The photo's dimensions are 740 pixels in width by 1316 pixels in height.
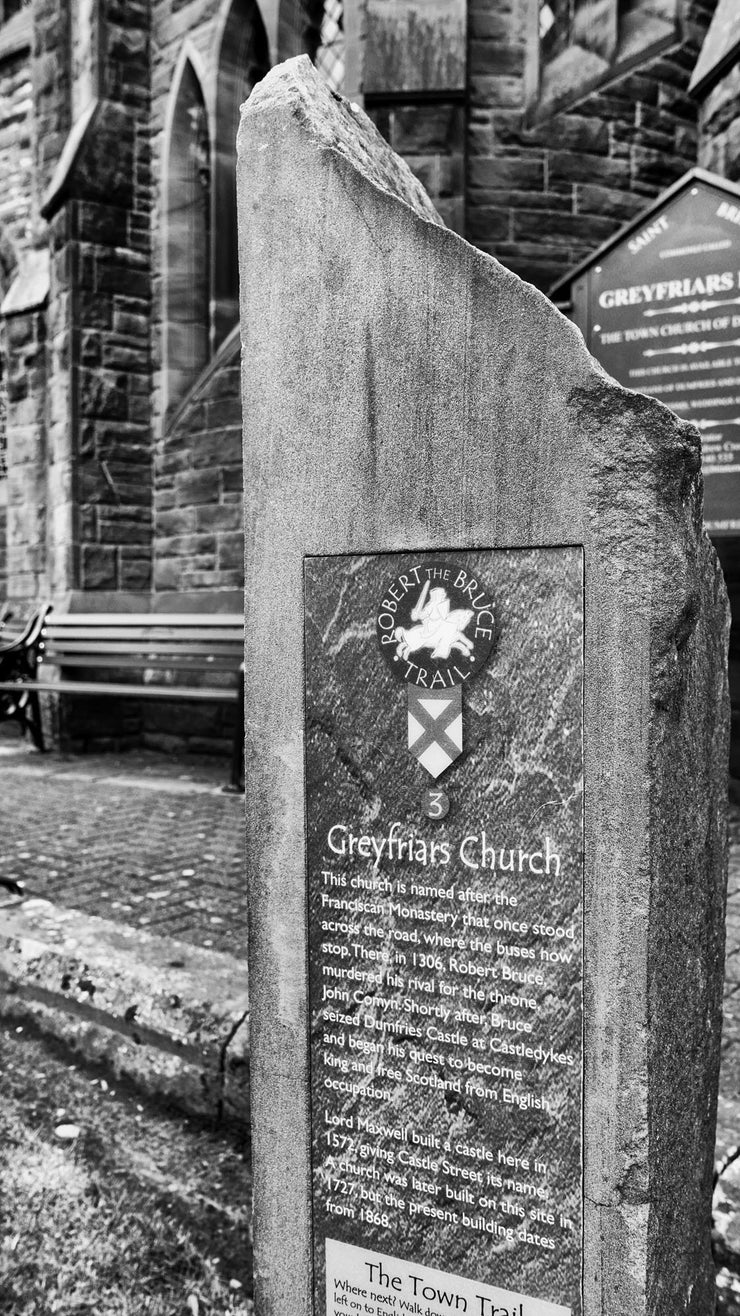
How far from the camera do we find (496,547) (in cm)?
146

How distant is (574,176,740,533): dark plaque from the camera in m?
5.29

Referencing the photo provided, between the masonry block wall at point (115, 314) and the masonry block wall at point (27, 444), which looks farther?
Result: the masonry block wall at point (27, 444)

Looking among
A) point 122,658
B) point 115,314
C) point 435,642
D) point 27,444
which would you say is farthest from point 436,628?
point 27,444

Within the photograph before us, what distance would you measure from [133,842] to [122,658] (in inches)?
126

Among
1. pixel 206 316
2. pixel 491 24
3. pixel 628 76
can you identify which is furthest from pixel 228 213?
pixel 628 76

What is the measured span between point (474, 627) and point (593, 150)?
258 inches

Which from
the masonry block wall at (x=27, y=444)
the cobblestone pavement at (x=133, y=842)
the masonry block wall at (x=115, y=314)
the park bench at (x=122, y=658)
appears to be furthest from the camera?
the masonry block wall at (x=27, y=444)

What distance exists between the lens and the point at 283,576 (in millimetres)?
1646

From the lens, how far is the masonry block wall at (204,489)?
775 cm

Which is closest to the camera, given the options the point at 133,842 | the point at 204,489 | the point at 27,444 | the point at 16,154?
the point at 133,842

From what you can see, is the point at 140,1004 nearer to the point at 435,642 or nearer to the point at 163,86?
the point at 435,642

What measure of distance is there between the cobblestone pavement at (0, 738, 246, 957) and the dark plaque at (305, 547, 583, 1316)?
1.65 m

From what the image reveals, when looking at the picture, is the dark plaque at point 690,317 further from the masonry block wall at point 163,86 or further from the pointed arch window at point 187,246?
the masonry block wall at point 163,86

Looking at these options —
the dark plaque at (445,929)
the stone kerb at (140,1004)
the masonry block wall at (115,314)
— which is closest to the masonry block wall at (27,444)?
the masonry block wall at (115,314)
